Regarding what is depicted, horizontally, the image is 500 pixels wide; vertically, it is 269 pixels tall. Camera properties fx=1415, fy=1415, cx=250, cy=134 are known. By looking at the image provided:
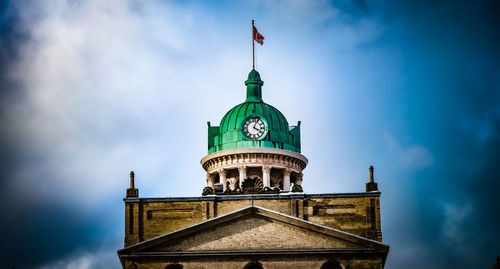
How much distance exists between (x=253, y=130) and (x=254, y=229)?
17.0 meters

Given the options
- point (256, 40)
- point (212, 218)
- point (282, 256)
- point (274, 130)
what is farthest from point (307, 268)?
point (256, 40)

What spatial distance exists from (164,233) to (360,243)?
12.3 meters

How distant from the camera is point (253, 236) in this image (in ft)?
272

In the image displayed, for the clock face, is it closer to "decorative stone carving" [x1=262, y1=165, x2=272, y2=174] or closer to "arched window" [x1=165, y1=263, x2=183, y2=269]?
"decorative stone carving" [x1=262, y1=165, x2=272, y2=174]

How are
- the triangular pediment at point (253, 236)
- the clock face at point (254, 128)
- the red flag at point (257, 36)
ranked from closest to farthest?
the triangular pediment at point (253, 236), the clock face at point (254, 128), the red flag at point (257, 36)

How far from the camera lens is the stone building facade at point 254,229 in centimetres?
8212

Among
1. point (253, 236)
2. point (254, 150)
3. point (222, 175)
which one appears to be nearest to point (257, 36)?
point (254, 150)

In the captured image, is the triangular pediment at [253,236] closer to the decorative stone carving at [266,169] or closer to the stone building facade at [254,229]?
the stone building facade at [254,229]

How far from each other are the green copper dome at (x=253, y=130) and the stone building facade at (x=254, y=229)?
360 centimetres

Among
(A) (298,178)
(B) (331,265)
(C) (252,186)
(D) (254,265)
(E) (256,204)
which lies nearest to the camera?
(B) (331,265)

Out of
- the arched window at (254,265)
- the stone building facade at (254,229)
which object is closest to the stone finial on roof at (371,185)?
the stone building facade at (254,229)

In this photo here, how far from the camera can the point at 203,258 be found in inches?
3243

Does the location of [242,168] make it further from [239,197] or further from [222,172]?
[239,197]

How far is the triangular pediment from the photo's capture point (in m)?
82.4
